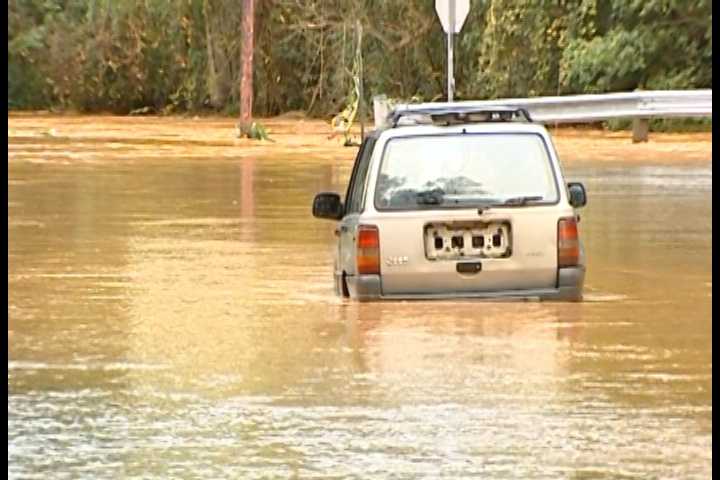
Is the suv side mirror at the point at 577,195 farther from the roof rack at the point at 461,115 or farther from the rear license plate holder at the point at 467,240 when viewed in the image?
the rear license plate holder at the point at 467,240

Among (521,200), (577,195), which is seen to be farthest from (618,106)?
(521,200)

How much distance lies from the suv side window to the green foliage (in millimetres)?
28396

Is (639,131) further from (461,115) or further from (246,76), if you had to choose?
(461,115)

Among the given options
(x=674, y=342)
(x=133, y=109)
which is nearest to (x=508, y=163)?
(x=674, y=342)

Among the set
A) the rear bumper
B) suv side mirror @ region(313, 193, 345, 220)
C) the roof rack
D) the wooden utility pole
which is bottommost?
the rear bumper

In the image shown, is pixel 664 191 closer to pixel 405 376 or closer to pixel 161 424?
pixel 405 376

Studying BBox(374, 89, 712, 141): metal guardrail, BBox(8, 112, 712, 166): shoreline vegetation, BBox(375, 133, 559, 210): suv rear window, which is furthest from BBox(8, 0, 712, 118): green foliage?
BBox(375, 133, 559, 210): suv rear window

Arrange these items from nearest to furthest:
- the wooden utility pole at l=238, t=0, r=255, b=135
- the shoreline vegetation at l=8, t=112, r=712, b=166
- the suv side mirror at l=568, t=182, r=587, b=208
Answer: the suv side mirror at l=568, t=182, r=587, b=208, the shoreline vegetation at l=8, t=112, r=712, b=166, the wooden utility pole at l=238, t=0, r=255, b=135

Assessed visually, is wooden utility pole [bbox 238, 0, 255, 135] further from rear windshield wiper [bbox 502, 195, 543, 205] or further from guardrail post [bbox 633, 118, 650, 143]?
rear windshield wiper [bbox 502, 195, 543, 205]

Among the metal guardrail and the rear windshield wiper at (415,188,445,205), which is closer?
the rear windshield wiper at (415,188,445,205)

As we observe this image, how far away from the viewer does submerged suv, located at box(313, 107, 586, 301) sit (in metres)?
13.6

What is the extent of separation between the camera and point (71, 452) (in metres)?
9.16

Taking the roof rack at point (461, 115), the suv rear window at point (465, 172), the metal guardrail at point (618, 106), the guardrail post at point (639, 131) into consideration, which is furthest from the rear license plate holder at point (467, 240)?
the guardrail post at point (639, 131)

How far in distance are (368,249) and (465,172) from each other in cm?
89
